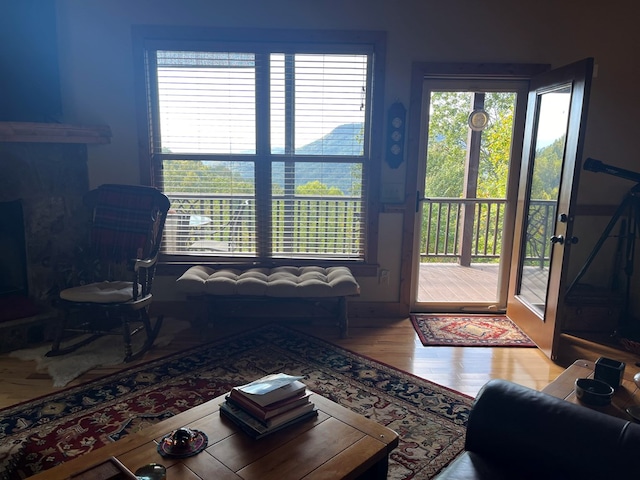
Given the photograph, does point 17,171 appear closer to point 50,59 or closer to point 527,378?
point 50,59

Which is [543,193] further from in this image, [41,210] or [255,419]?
[41,210]

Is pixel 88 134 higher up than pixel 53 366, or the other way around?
pixel 88 134

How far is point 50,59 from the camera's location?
11.3 ft

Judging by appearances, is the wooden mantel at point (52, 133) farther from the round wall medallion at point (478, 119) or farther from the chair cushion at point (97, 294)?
the round wall medallion at point (478, 119)

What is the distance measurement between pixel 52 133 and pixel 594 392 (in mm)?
3495

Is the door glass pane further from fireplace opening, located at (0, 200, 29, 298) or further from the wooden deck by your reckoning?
fireplace opening, located at (0, 200, 29, 298)

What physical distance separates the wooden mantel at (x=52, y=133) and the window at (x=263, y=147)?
399 millimetres

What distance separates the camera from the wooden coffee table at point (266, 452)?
1.44 metres

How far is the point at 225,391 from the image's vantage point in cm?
270

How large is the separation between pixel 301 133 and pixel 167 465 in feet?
9.23

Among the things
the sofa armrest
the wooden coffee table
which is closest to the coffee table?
the sofa armrest

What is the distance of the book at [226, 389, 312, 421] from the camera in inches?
65.0

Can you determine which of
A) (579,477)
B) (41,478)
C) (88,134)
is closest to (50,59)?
(88,134)

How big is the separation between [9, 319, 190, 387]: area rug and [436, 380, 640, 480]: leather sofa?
233cm
